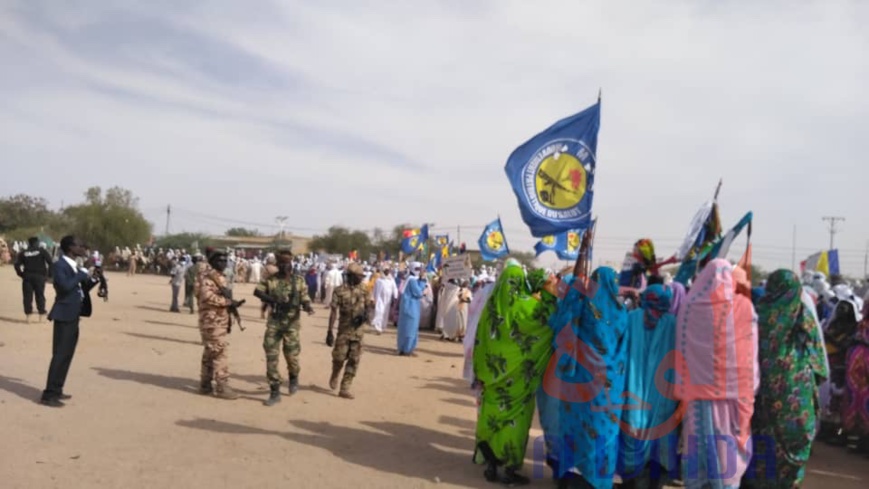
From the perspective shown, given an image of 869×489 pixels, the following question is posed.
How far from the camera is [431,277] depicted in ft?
61.0

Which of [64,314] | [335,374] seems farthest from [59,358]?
[335,374]

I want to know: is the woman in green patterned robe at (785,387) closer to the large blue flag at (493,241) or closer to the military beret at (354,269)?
the military beret at (354,269)

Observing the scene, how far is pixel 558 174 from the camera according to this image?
6.20 metres

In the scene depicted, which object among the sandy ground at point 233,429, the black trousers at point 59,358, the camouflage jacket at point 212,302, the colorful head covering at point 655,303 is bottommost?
the sandy ground at point 233,429

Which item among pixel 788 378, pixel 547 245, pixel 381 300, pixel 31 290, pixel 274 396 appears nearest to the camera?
pixel 788 378

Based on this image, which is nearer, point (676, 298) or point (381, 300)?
point (676, 298)

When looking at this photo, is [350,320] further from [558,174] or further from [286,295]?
[558,174]

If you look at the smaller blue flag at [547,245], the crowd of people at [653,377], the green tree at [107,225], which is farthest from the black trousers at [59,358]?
the green tree at [107,225]

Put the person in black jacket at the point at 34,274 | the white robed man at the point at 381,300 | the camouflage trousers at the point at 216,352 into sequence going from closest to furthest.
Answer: the camouflage trousers at the point at 216,352 → the person in black jacket at the point at 34,274 → the white robed man at the point at 381,300

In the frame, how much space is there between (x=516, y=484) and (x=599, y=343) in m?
1.35

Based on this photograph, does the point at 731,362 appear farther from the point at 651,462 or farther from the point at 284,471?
the point at 284,471

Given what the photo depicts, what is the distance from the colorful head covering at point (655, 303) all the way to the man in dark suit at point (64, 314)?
18.6 ft

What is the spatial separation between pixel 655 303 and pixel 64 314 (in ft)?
19.1

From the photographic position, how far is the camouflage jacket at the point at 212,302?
306 inches
